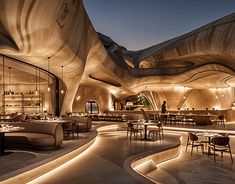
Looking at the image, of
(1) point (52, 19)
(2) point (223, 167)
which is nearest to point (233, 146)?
(2) point (223, 167)

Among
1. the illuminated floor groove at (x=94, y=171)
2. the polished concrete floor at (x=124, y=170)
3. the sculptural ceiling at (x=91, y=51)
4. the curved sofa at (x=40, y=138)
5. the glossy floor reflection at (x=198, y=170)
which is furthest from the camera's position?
the sculptural ceiling at (x=91, y=51)

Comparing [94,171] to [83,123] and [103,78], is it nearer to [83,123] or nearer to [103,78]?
[83,123]

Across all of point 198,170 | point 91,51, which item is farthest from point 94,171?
point 91,51

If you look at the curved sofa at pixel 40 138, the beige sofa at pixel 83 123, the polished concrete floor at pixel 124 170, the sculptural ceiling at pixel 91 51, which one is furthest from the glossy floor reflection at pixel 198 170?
the sculptural ceiling at pixel 91 51

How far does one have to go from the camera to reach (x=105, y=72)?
1972cm

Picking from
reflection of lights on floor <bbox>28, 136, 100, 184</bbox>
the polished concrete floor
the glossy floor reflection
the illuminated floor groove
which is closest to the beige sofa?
the polished concrete floor

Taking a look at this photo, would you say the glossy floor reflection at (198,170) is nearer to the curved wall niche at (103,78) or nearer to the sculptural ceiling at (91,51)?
the sculptural ceiling at (91,51)

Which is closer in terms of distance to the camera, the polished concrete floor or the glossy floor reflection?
the polished concrete floor

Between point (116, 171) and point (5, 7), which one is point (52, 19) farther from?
point (116, 171)

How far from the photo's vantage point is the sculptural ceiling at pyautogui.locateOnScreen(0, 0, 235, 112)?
6.86 meters

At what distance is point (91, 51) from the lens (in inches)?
551

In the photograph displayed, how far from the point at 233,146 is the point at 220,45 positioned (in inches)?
307

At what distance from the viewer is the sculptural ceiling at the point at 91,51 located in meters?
6.86

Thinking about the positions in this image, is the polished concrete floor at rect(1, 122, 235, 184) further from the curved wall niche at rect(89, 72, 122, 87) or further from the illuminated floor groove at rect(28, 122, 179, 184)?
the curved wall niche at rect(89, 72, 122, 87)
